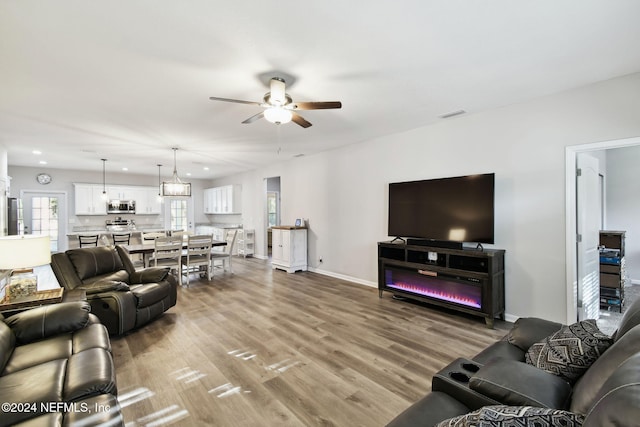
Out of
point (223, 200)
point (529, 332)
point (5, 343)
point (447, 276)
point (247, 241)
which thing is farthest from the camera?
point (223, 200)

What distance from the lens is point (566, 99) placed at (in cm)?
325

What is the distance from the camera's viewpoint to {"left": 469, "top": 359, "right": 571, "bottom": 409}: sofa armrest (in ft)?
3.88

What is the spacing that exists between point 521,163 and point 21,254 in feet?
16.9

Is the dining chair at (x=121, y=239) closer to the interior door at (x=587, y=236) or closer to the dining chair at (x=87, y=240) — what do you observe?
the dining chair at (x=87, y=240)

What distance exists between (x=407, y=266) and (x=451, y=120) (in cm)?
223

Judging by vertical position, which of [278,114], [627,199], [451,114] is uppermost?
[451,114]

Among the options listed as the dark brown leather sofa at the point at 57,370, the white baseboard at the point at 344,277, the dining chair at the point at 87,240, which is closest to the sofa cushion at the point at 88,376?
the dark brown leather sofa at the point at 57,370

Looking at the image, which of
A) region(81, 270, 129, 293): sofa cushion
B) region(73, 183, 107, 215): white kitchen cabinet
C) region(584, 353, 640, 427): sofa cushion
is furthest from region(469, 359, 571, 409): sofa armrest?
region(73, 183, 107, 215): white kitchen cabinet

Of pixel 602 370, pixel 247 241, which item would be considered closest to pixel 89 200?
pixel 247 241

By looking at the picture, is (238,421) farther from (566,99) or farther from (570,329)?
(566,99)

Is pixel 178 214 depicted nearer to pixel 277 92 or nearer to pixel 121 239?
pixel 121 239

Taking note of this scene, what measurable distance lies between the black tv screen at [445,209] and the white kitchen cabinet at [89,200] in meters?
8.54

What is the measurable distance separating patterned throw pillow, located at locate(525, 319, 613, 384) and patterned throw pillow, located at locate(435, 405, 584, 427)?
0.70m

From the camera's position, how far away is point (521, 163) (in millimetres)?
3574
